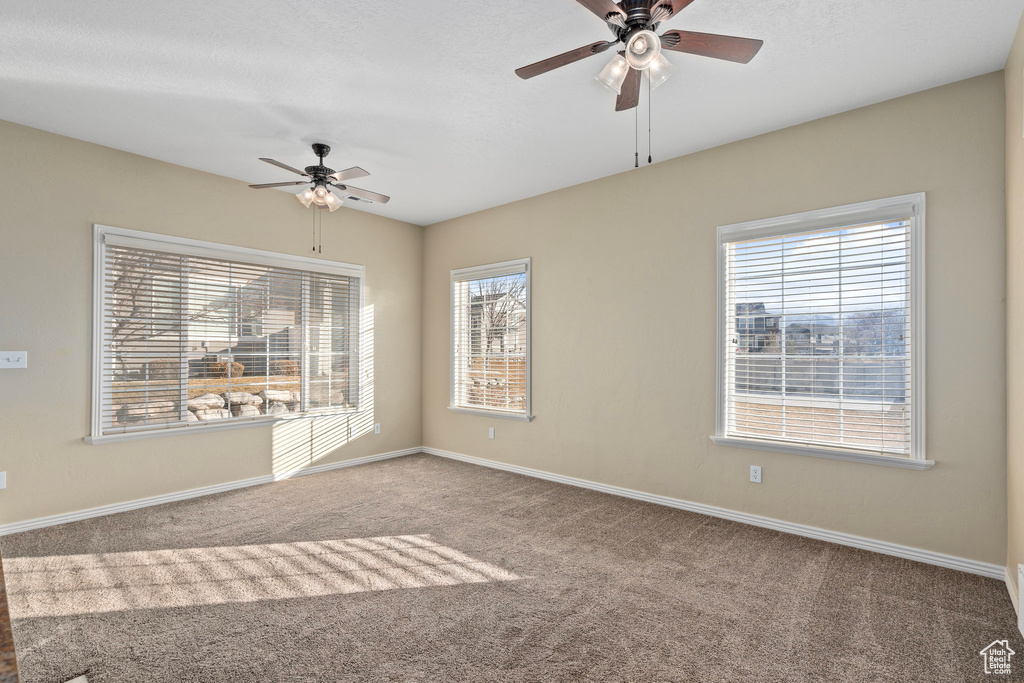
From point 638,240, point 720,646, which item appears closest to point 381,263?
point 638,240

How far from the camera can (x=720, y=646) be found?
215 centimetres

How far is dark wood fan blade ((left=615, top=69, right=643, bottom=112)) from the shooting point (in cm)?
226

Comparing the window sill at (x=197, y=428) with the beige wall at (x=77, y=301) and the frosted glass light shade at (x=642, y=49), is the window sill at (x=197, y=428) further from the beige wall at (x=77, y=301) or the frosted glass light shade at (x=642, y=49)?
the frosted glass light shade at (x=642, y=49)

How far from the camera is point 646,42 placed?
2.00 m

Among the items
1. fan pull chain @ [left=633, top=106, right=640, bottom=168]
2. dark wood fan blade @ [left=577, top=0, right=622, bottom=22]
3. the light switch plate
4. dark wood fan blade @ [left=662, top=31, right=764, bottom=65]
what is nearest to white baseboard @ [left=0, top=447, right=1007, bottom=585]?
the light switch plate

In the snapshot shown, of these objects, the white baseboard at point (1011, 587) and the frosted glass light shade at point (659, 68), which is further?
the white baseboard at point (1011, 587)

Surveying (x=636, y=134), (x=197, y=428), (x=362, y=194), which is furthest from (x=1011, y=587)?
(x=197, y=428)

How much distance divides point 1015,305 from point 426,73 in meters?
3.23

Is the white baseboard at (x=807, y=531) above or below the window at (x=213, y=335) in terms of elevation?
below

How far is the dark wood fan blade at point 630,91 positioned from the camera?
2264 mm

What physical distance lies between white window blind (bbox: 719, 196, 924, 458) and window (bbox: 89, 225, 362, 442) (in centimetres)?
370

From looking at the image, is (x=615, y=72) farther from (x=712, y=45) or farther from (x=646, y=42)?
(x=712, y=45)

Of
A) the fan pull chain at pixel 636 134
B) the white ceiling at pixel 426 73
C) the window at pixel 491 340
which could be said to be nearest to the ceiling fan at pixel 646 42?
the white ceiling at pixel 426 73

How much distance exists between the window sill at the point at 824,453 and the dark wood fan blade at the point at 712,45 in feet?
7.86
